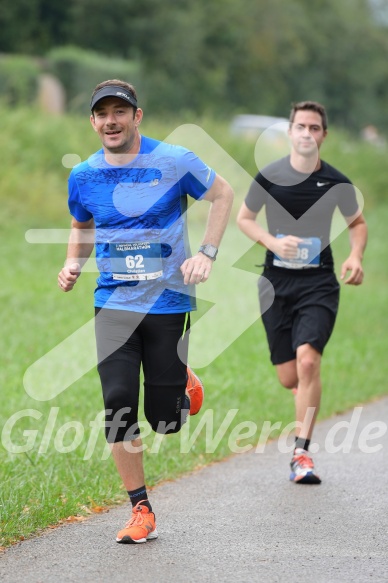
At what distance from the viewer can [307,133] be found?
7.70 metres

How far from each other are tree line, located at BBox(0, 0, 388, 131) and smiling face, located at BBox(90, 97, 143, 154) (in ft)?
125

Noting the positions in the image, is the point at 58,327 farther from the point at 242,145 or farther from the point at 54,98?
the point at 54,98

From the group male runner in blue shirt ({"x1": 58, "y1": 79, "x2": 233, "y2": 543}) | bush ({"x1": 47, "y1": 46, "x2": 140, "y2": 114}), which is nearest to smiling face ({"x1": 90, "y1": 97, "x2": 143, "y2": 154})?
male runner in blue shirt ({"x1": 58, "y1": 79, "x2": 233, "y2": 543})

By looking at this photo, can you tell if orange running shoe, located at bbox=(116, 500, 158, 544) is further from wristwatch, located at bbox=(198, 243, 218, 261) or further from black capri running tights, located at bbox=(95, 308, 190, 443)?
wristwatch, located at bbox=(198, 243, 218, 261)

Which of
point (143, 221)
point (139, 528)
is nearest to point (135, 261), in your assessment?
point (143, 221)

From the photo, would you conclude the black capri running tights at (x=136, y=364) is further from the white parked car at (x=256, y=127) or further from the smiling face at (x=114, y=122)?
the white parked car at (x=256, y=127)

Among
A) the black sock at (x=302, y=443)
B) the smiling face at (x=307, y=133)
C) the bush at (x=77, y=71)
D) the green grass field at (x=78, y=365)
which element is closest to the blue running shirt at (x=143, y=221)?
the green grass field at (x=78, y=365)

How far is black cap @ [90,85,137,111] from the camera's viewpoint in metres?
5.65

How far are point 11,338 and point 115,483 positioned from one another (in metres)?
5.34

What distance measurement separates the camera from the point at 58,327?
13125mm

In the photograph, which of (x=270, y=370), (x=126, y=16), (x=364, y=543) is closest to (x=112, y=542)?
(x=364, y=543)

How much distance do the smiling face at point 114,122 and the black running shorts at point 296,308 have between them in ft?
7.50

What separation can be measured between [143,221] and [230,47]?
159ft

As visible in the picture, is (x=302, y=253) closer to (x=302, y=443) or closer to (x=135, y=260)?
(x=302, y=443)
